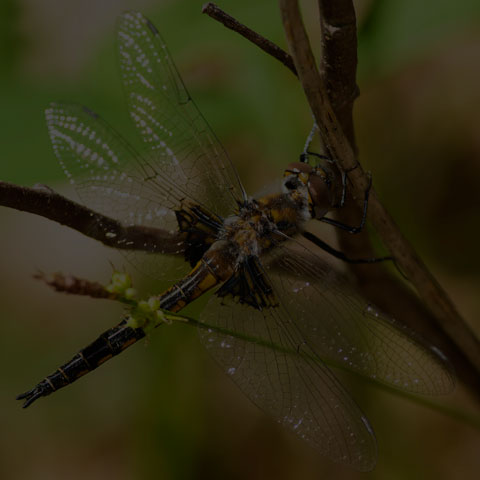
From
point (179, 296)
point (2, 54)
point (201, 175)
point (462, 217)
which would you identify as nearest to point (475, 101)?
point (462, 217)

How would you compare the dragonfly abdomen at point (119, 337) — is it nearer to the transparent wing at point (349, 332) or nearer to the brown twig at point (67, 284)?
the transparent wing at point (349, 332)

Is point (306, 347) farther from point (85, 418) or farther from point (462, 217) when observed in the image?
point (85, 418)

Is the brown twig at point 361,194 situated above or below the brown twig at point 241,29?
below

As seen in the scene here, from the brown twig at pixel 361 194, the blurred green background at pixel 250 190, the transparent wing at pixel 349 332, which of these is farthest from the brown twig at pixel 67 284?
the blurred green background at pixel 250 190

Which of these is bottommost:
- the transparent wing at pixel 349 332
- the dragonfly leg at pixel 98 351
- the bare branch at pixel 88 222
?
the transparent wing at pixel 349 332

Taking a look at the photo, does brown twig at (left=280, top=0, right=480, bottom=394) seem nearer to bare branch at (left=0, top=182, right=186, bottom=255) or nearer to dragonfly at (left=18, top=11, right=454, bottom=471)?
dragonfly at (left=18, top=11, right=454, bottom=471)

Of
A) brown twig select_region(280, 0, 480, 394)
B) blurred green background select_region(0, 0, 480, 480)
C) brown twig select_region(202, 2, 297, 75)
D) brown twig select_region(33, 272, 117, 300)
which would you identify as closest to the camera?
brown twig select_region(33, 272, 117, 300)

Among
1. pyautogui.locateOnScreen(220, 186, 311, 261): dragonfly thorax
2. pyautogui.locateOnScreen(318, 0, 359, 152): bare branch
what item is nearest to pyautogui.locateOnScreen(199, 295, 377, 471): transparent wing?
pyautogui.locateOnScreen(220, 186, 311, 261): dragonfly thorax
